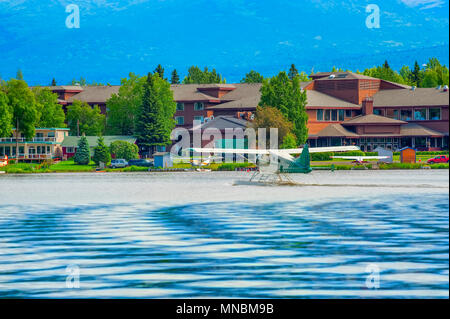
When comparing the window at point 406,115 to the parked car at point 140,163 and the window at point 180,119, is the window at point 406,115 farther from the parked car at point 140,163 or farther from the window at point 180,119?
the window at point 180,119

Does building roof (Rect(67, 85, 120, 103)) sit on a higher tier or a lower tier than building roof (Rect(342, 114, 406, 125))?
higher

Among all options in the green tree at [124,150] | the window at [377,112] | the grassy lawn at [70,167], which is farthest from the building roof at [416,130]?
the grassy lawn at [70,167]

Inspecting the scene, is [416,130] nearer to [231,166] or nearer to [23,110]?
[231,166]

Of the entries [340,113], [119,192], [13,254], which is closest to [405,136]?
[340,113]

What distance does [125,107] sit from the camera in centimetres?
12056

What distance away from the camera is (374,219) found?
107ft

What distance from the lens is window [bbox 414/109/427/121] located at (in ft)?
346

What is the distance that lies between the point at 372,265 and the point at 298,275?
2.50 meters

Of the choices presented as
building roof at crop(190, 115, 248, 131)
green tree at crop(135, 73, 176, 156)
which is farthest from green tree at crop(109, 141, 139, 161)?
building roof at crop(190, 115, 248, 131)

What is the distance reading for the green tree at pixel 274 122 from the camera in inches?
3664

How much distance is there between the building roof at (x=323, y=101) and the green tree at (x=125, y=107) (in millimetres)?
29609

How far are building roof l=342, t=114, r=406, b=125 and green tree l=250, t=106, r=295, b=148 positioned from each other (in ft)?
52.3

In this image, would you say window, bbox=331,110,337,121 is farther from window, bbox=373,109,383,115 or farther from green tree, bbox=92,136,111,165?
green tree, bbox=92,136,111,165

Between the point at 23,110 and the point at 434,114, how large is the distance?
66.1 metres
